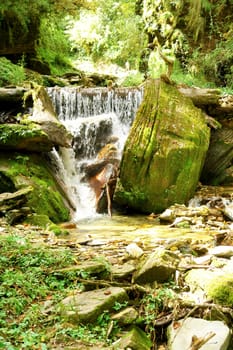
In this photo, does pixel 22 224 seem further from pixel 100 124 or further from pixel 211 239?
pixel 100 124

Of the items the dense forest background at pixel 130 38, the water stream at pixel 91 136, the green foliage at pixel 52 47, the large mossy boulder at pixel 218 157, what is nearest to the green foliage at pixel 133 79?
the dense forest background at pixel 130 38

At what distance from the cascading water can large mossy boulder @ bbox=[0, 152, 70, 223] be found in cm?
69

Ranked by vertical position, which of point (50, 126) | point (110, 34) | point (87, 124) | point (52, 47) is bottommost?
point (87, 124)

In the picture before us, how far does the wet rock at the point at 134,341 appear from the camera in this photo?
2.31m

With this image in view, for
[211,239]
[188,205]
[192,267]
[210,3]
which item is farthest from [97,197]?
[210,3]

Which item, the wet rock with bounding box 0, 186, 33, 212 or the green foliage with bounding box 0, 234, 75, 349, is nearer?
the green foliage with bounding box 0, 234, 75, 349

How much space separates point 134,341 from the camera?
2.39 meters

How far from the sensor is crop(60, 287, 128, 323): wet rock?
2.48 m

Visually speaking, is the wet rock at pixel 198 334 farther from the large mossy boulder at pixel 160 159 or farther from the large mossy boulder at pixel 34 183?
the large mossy boulder at pixel 160 159

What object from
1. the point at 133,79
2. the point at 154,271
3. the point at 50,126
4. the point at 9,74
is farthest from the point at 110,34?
the point at 154,271

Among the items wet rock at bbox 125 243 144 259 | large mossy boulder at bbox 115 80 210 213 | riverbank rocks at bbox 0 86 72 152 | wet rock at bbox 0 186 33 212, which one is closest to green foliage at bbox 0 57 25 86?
riverbank rocks at bbox 0 86 72 152

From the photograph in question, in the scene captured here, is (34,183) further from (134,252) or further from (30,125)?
(134,252)

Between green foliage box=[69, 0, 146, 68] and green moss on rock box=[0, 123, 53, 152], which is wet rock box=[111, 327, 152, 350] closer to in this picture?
green moss on rock box=[0, 123, 53, 152]

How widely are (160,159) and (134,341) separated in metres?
5.09
